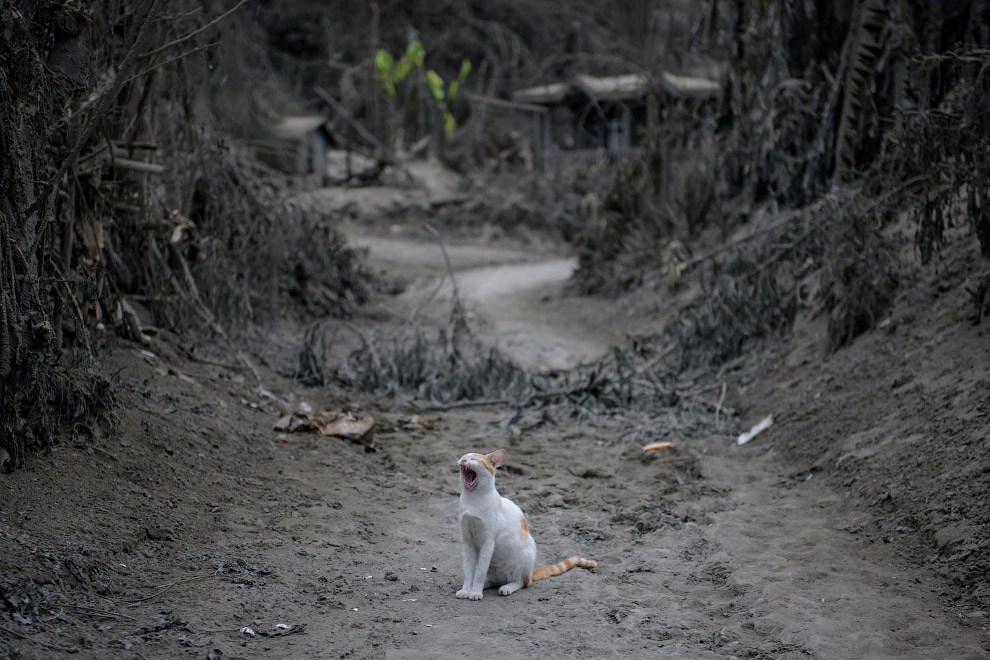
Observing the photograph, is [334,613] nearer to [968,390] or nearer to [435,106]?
[968,390]

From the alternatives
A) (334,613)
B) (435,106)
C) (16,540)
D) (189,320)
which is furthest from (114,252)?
(435,106)

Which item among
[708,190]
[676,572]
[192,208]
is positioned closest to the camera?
[676,572]

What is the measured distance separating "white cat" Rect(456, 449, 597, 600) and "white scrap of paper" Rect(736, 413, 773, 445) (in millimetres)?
3429

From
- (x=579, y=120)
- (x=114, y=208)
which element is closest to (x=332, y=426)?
Answer: (x=114, y=208)

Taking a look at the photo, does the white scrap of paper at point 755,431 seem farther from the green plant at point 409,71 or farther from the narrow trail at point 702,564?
the green plant at point 409,71

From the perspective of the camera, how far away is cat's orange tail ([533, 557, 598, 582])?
4.32 meters

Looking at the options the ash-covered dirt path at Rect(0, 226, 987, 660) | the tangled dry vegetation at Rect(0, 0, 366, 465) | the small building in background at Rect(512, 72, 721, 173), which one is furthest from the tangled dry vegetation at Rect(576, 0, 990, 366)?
the small building in background at Rect(512, 72, 721, 173)

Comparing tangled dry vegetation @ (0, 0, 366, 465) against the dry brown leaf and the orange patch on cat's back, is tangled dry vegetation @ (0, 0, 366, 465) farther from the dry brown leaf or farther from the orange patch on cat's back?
the orange patch on cat's back

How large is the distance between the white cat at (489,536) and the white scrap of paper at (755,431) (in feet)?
11.2

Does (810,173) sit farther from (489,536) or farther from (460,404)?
(489,536)

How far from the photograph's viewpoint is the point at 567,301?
14516 millimetres

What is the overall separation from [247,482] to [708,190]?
1082cm

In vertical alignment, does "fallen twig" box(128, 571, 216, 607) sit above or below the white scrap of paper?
above

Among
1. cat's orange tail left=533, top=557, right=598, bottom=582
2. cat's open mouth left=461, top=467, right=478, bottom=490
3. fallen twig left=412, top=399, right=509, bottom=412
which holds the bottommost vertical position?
fallen twig left=412, top=399, right=509, bottom=412
